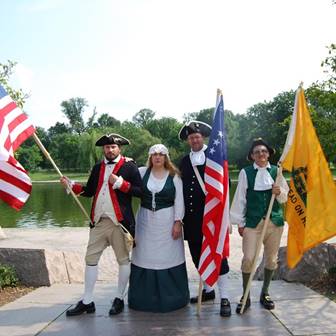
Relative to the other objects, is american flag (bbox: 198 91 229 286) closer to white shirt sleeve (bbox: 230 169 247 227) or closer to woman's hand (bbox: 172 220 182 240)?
white shirt sleeve (bbox: 230 169 247 227)

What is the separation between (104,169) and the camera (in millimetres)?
5383

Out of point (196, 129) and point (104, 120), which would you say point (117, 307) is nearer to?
point (196, 129)

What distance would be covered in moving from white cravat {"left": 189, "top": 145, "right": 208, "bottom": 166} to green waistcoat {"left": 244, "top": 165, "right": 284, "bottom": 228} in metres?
0.55

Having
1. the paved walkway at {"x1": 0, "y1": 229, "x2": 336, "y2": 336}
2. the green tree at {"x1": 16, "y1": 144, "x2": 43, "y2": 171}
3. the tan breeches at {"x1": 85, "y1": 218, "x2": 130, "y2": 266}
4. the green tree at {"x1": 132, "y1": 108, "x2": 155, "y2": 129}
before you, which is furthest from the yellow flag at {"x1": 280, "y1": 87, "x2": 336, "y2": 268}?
the green tree at {"x1": 132, "y1": 108, "x2": 155, "y2": 129}

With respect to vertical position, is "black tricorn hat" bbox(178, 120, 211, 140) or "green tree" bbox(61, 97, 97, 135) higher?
"green tree" bbox(61, 97, 97, 135)

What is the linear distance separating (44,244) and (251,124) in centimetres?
5233

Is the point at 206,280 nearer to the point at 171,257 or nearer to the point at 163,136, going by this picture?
the point at 171,257

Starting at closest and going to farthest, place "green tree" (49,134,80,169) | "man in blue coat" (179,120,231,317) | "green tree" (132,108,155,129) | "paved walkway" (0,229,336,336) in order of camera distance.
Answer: "paved walkway" (0,229,336,336) → "man in blue coat" (179,120,231,317) → "green tree" (49,134,80,169) → "green tree" (132,108,155,129)

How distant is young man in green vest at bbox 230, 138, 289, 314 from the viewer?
204 inches

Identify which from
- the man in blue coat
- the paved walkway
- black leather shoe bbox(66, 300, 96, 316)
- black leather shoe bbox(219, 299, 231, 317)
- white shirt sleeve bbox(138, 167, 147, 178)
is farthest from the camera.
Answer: white shirt sleeve bbox(138, 167, 147, 178)

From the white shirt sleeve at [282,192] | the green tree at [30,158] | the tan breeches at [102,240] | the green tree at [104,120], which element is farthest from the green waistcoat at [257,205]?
the green tree at [104,120]

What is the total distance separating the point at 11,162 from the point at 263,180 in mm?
2756

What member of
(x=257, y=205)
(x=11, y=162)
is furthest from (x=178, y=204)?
(x=11, y=162)

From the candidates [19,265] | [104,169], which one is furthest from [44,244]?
[104,169]
